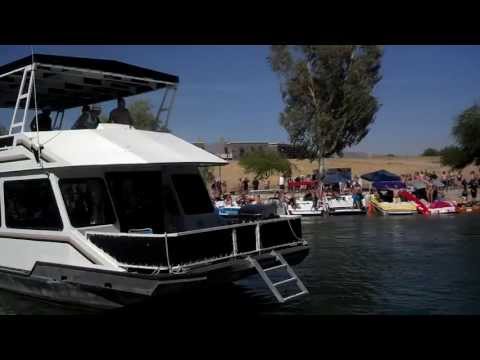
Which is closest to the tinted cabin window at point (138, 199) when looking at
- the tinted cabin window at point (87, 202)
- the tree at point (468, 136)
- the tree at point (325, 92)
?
the tinted cabin window at point (87, 202)

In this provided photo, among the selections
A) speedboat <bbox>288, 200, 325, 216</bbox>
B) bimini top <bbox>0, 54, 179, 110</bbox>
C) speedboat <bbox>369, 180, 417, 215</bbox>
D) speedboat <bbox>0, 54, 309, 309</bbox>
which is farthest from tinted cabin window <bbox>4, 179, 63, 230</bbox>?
speedboat <bbox>369, 180, 417, 215</bbox>

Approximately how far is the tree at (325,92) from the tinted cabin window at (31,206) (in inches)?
1501

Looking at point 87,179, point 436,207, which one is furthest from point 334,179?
point 87,179

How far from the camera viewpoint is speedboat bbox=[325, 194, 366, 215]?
29.7m

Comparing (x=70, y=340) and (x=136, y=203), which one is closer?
(x=70, y=340)

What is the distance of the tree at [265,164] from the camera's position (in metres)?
57.5

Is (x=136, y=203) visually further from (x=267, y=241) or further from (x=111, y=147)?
(x=267, y=241)

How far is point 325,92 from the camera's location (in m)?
47.5

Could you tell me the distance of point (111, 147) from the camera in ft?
26.9

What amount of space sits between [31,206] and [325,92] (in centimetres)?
4089

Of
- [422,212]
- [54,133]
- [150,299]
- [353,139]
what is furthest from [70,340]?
[353,139]

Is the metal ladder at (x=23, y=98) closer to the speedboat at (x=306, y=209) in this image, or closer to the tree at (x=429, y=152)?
the speedboat at (x=306, y=209)

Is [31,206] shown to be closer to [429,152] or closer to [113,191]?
[113,191]
